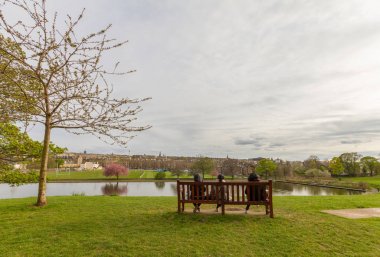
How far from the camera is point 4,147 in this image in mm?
9742

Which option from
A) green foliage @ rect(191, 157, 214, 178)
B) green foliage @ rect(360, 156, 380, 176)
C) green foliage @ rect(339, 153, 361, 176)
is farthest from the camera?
green foliage @ rect(339, 153, 361, 176)

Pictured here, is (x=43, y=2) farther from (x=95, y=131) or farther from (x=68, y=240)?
(x=68, y=240)

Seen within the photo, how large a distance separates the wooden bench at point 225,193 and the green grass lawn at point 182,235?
415 mm

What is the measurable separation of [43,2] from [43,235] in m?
5.67

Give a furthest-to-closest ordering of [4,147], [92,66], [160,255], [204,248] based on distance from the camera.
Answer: [4,147]
[92,66]
[204,248]
[160,255]

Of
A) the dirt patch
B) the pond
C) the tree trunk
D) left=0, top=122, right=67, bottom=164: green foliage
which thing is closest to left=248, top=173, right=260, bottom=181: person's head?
the dirt patch

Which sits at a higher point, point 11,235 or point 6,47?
point 6,47

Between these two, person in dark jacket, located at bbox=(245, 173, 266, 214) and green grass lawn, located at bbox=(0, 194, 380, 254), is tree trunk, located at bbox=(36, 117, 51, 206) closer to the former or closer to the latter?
green grass lawn, located at bbox=(0, 194, 380, 254)

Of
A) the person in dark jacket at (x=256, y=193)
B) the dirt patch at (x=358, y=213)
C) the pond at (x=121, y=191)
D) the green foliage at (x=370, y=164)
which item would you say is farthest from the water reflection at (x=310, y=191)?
the green foliage at (x=370, y=164)

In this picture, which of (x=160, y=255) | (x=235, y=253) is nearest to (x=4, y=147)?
(x=160, y=255)

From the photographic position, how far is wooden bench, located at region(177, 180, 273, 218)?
680 cm

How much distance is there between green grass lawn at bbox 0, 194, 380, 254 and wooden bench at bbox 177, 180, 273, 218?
41 cm

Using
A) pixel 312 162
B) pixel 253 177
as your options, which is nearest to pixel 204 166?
pixel 312 162

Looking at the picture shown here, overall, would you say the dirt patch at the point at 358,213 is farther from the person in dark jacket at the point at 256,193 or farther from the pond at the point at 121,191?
the pond at the point at 121,191
